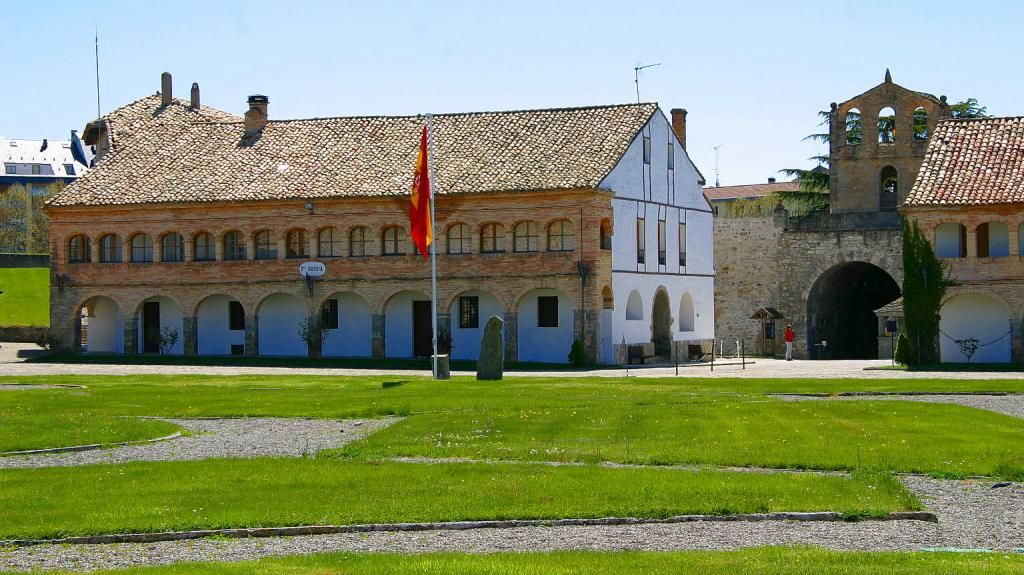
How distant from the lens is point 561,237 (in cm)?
4872

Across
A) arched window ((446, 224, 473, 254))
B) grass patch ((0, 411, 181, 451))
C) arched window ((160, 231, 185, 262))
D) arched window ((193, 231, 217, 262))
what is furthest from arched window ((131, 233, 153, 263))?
grass patch ((0, 411, 181, 451))

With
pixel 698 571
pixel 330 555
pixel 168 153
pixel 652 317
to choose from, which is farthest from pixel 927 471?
pixel 168 153

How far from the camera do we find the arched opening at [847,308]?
58.6 metres

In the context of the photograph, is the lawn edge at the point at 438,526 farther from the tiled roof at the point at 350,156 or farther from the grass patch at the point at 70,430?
the tiled roof at the point at 350,156

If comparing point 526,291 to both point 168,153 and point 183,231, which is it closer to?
point 183,231

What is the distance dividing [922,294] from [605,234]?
10.9 m

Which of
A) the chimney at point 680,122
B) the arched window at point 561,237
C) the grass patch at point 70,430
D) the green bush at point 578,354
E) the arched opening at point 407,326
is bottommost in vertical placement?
the grass patch at point 70,430

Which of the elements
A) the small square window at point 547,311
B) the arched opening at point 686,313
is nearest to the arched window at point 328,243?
the small square window at point 547,311

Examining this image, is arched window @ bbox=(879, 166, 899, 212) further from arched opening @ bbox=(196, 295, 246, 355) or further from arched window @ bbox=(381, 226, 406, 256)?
arched opening @ bbox=(196, 295, 246, 355)

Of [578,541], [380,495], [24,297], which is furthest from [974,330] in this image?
[24,297]

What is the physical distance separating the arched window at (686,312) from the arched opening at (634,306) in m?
4.46

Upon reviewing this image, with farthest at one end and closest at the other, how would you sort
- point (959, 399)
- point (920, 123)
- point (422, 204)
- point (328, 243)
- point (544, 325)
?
1. point (920, 123)
2. point (328, 243)
3. point (544, 325)
4. point (422, 204)
5. point (959, 399)

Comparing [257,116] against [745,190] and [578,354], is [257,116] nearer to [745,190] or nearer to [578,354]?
[578,354]

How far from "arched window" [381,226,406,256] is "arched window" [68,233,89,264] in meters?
12.7
